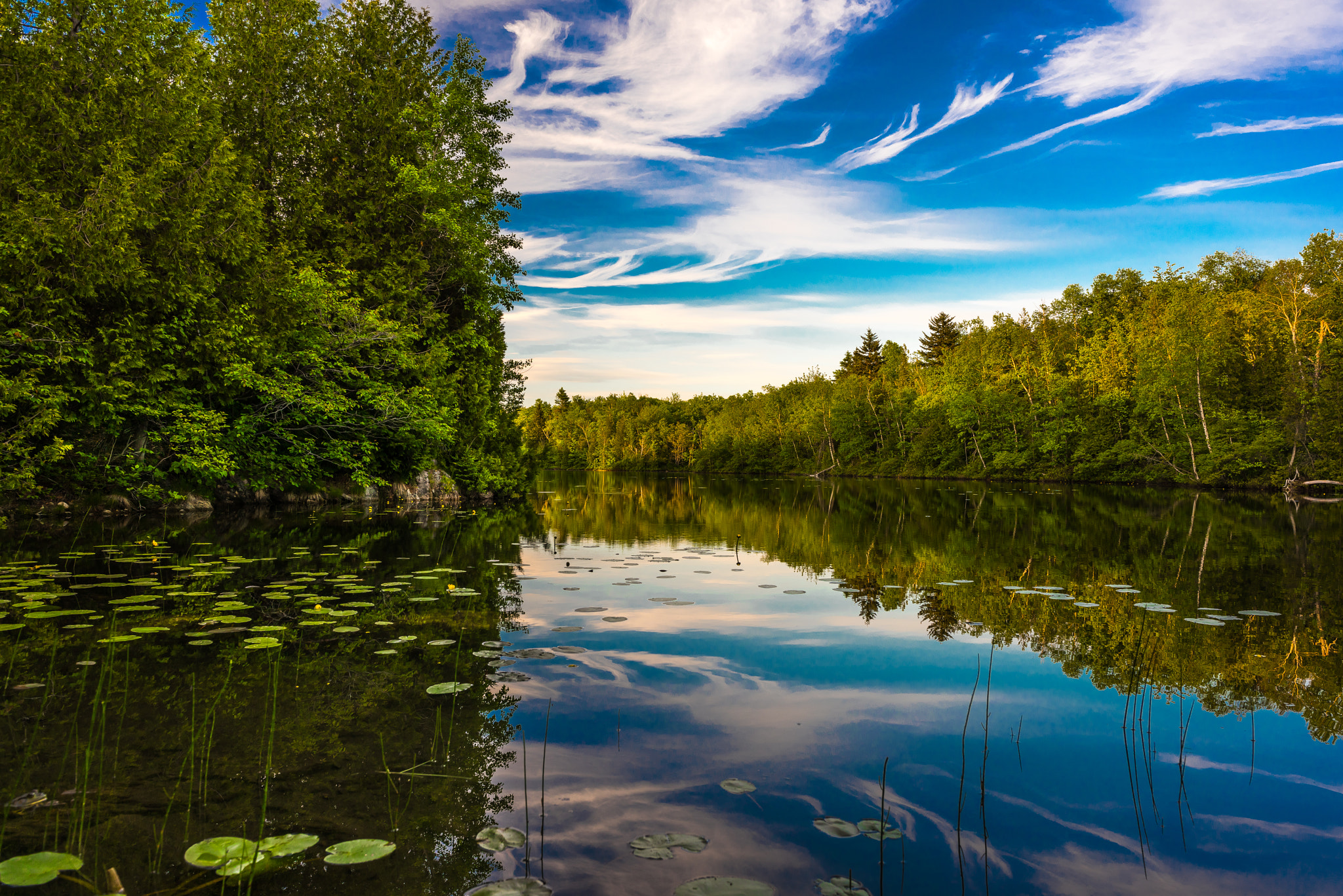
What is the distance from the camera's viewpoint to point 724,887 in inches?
106

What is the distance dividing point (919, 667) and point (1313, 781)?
2611mm

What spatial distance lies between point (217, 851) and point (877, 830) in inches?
112

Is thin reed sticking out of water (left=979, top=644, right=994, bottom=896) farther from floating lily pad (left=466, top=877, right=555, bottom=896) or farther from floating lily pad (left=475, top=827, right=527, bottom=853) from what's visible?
floating lily pad (left=475, top=827, right=527, bottom=853)

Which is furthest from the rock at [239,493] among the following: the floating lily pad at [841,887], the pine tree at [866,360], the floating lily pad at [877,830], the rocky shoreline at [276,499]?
the pine tree at [866,360]

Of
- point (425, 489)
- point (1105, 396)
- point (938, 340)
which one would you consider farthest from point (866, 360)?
point (425, 489)

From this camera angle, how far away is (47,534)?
505 inches

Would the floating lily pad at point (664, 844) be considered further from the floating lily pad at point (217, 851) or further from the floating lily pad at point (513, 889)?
the floating lily pad at point (217, 851)

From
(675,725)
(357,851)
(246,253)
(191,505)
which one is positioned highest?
(246,253)

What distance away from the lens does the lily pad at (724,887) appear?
2662 mm

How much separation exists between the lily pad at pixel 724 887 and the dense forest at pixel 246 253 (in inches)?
619

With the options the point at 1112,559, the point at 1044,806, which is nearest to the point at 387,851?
the point at 1044,806

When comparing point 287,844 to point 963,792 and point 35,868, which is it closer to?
point 35,868

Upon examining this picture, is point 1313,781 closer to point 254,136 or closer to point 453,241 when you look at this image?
point 453,241

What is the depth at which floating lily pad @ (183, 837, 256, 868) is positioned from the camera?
260 centimetres
